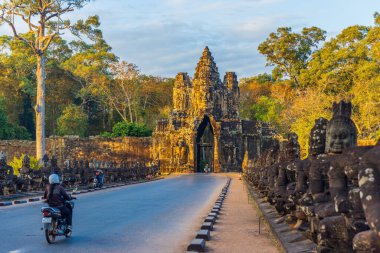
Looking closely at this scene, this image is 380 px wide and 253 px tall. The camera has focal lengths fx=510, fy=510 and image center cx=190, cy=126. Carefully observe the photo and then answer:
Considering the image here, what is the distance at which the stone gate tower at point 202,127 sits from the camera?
54562mm

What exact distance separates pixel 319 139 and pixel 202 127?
50732 millimetres

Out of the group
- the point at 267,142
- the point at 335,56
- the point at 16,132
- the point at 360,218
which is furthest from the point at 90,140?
the point at 360,218

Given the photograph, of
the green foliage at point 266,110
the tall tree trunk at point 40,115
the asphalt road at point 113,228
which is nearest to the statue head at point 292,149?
the asphalt road at point 113,228

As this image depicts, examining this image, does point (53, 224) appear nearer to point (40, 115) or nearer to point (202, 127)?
point (40, 115)

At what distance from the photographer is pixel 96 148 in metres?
59.5

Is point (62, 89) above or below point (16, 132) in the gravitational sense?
above

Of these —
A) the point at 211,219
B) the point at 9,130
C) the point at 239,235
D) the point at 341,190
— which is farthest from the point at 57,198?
the point at 9,130

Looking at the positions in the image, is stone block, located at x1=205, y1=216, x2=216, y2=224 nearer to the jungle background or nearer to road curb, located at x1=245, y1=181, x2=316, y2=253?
road curb, located at x1=245, y1=181, x2=316, y2=253

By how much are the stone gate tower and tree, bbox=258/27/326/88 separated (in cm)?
991

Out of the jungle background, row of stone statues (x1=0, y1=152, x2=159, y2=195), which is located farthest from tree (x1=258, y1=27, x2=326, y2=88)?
row of stone statues (x1=0, y1=152, x2=159, y2=195)

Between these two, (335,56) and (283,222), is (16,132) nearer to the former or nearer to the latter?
(335,56)

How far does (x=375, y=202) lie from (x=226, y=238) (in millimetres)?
6377

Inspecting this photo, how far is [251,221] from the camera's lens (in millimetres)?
11836

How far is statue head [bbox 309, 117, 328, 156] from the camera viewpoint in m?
7.21
